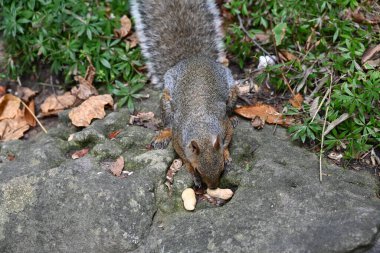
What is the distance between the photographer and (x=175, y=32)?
4207 mm

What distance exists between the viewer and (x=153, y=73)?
14.4 ft

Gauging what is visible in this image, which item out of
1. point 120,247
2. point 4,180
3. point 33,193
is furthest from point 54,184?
point 120,247

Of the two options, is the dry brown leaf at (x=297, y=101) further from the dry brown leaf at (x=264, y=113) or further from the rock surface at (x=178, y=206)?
the rock surface at (x=178, y=206)

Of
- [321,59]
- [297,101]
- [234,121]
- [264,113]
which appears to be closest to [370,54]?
[321,59]

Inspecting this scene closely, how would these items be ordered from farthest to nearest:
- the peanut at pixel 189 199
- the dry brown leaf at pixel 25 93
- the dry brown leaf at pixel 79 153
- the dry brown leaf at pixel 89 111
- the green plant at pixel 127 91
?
the dry brown leaf at pixel 25 93, the green plant at pixel 127 91, the dry brown leaf at pixel 89 111, the dry brown leaf at pixel 79 153, the peanut at pixel 189 199

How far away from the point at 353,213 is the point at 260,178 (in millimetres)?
616

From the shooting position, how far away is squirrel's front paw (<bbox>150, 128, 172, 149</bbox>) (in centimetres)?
375

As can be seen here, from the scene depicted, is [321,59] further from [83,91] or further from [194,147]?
[83,91]

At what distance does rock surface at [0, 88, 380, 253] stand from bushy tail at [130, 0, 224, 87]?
0.88 metres

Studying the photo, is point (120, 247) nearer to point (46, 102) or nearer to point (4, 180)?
point (4, 180)

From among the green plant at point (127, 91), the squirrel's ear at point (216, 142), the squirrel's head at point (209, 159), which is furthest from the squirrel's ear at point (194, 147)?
the green plant at point (127, 91)

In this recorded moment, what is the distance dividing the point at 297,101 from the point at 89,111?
1.62 meters

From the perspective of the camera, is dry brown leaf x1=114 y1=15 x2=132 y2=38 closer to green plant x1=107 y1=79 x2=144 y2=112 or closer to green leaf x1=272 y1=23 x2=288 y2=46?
green plant x1=107 y1=79 x2=144 y2=112

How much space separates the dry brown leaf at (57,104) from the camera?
4480mm
